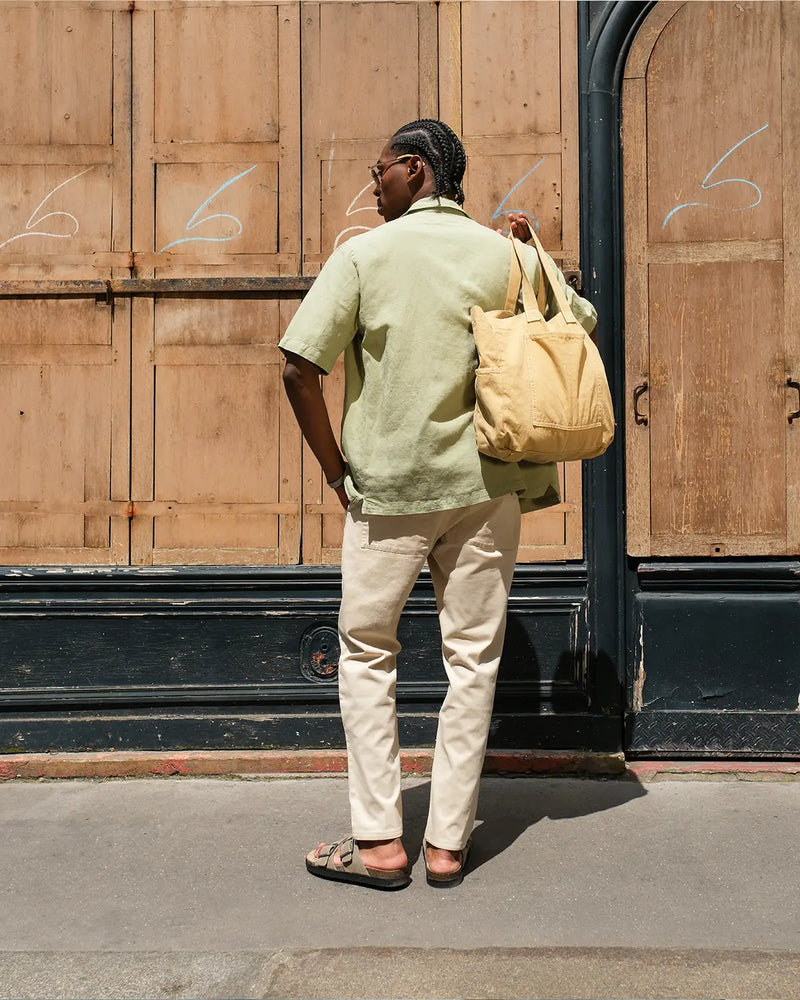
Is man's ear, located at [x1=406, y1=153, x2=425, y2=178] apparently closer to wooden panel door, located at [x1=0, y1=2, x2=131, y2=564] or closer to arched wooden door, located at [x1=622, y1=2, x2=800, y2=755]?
arched wooden door, located at [x1=622, y1=2, x2=800, y2=755]

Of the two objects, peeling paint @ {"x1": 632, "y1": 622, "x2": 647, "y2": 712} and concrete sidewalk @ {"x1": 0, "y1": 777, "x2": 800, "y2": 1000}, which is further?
peeling paint @ {"x1": 632, "y1": 622, "x2": 647, "y2": 712}

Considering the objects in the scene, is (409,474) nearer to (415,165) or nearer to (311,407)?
(311,407)

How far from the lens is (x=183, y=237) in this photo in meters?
4.07

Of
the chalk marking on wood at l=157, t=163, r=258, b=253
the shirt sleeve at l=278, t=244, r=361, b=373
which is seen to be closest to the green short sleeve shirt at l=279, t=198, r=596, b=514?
the shirt sleeve at l=278, t=244, r=361, b=373

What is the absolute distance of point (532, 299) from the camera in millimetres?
2801

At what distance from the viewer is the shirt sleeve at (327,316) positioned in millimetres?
2729

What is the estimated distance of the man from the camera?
2.77m

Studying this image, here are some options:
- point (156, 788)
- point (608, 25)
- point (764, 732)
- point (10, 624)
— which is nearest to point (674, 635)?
point (764, 732)

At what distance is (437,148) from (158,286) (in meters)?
1.57

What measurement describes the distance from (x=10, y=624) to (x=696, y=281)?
9.91 feet

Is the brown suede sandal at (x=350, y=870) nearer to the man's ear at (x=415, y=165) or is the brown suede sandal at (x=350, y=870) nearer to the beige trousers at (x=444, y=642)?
the beige trousers at (x=444, y=642)

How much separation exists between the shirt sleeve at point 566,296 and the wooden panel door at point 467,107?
3.18 feet

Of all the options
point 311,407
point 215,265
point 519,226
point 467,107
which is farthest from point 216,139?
point 311,407

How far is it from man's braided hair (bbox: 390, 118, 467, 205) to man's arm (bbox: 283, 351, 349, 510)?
0.65 m
